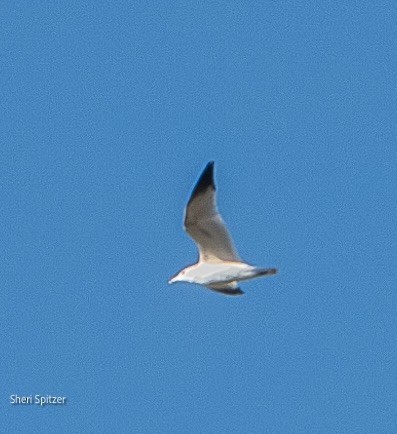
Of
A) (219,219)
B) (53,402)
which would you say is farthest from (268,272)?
(53,402)

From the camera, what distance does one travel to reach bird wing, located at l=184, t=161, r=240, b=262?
837 inches

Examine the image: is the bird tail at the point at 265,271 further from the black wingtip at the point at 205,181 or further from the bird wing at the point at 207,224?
the black wingtip at the point at 205,181

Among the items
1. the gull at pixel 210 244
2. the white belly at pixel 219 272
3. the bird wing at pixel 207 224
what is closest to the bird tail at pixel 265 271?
the gull at pixel 210 244

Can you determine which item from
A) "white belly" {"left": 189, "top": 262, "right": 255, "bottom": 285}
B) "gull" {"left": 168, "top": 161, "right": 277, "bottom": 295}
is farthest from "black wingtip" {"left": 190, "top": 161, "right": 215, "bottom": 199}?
"white belly" {"left": 189, "top": 262, "right": 255, "bottom": 285}

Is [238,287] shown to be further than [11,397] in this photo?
No

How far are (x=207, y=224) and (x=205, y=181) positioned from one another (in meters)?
0.90

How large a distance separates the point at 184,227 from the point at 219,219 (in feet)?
2.08

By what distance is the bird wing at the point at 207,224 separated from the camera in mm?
21266

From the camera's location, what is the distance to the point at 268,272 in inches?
794

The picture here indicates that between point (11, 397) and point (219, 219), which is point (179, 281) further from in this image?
point (11, 397)

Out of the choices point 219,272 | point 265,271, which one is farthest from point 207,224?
point 265,271

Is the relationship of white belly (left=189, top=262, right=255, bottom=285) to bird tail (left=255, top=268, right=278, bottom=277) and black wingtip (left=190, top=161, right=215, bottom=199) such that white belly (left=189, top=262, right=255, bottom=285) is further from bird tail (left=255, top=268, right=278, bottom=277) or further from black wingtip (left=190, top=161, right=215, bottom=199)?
black wingtip (left=190, top=161, right=215, bottom=199)

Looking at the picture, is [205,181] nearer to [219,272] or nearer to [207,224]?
[207,224]

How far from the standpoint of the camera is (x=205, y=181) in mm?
21219
